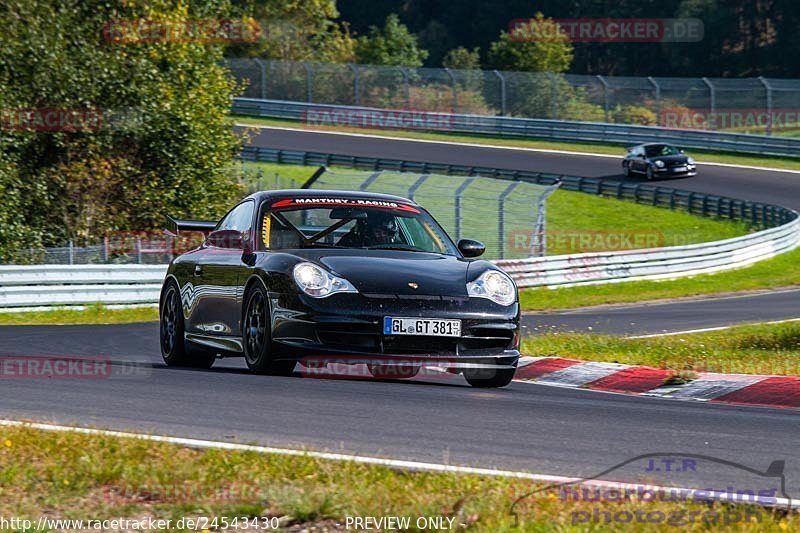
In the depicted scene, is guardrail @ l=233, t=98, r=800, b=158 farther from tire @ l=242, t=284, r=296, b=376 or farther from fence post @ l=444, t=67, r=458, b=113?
tire @ l=242, t=284, r=296, b=376

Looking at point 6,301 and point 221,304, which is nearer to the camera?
Answer: point 221,304

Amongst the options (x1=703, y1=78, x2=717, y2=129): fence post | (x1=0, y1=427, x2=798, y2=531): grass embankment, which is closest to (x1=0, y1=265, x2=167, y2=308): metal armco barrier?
(x1=0, y1=427, x2=798, y2=531): grass embankment

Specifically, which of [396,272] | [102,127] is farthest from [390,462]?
[102,127]

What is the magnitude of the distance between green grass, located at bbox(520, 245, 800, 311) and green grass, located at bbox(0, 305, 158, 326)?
7166 millimetres

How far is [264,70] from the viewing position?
193ft

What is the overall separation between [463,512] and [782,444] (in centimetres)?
259

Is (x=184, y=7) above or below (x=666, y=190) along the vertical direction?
above

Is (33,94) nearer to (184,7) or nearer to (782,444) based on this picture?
(184,7)

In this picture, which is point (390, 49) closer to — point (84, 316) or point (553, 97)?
point (553, 97)

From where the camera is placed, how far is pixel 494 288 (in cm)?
922

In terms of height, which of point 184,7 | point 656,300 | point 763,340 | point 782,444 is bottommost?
point 656,300

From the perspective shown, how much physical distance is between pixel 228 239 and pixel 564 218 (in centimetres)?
2877

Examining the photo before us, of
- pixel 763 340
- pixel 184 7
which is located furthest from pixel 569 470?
pixel 184 7

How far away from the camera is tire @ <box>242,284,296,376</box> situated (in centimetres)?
911
